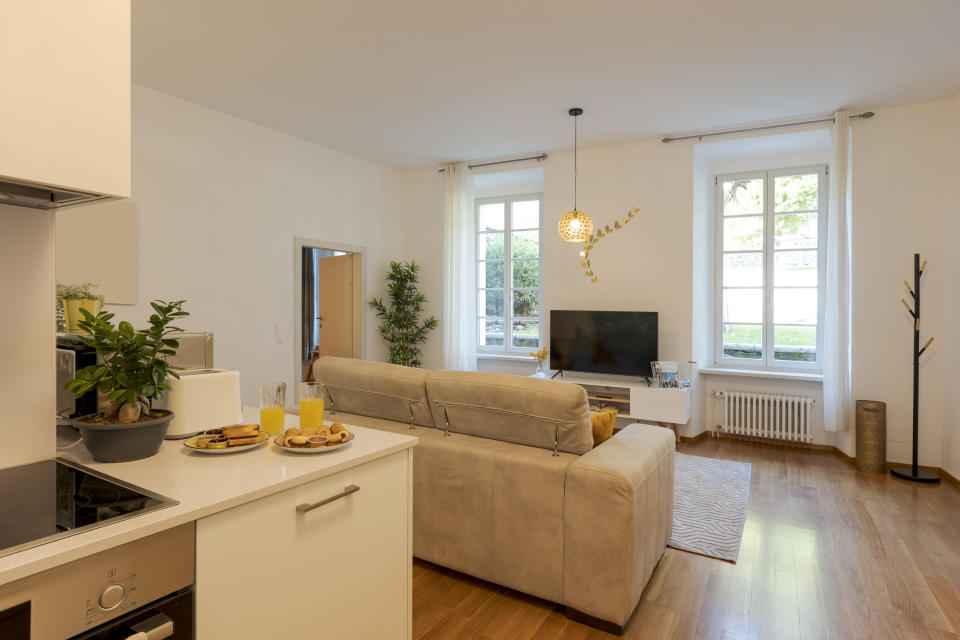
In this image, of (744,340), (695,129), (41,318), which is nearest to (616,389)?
(744,340)

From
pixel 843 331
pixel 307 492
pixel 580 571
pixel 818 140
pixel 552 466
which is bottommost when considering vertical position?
pixel 580 571

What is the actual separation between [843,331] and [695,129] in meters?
2.16

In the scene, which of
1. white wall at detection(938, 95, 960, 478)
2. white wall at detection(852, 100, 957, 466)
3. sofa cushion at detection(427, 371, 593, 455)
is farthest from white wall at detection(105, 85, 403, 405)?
white wall at detection(938, 95, 960, 478)

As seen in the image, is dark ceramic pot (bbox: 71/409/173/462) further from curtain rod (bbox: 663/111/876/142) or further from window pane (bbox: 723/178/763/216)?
window pane (bbox: 723/178/763/216)

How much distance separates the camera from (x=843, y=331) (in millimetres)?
4234

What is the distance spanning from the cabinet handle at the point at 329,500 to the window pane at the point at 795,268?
16.8 feet

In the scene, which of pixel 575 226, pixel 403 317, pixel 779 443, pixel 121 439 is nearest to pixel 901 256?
pixel 779 443

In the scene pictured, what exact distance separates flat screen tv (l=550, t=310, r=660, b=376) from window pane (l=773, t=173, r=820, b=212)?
1.73 metres

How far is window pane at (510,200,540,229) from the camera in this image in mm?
6297

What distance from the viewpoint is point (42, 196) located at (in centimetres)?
108

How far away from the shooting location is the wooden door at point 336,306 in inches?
237

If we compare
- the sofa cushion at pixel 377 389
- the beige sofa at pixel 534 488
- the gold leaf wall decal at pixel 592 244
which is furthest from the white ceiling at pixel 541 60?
the beige sofa at pixel 534 488

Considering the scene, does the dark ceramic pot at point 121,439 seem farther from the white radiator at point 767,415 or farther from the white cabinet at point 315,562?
the white radiator at point 767,415

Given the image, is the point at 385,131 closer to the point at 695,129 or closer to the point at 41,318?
the point at 695,129
